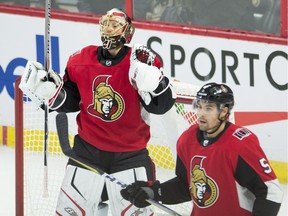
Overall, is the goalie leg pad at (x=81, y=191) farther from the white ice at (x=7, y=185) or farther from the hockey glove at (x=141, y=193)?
the white ice at (x=7, y=185)

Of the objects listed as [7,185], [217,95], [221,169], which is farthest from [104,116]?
[7,185]

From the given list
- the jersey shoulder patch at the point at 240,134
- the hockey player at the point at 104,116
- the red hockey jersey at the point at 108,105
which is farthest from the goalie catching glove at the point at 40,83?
the jersey shoulder patch at the point at 240,134

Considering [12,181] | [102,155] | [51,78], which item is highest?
[51,78]

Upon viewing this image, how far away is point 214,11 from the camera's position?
6367mm

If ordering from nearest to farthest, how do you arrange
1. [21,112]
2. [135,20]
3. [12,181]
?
[21,112], [12,181], [135,20]

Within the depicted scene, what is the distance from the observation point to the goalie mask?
14.3ft

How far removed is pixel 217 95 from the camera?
3.86 m

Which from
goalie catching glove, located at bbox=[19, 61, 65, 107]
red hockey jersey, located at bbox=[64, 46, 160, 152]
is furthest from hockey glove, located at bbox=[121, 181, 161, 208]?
goalie catching glove, located at bbox=[19, 61, 65, 107]

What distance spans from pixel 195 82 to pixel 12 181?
125 centimetres

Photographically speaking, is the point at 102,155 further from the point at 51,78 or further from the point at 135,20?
the point at 135,20

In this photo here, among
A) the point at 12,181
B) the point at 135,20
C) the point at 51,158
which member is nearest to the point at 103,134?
the point at 51,158

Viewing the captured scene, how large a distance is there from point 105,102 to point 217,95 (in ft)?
2.02

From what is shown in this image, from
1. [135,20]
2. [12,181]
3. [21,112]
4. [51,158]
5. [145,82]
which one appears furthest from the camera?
[135,20]

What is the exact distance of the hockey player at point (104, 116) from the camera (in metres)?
4.31
